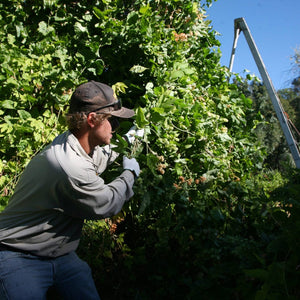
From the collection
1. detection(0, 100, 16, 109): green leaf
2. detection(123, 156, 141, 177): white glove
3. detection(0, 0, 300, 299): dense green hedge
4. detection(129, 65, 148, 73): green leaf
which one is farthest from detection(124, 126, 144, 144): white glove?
detection(0, 100, 16, 109): green leaf

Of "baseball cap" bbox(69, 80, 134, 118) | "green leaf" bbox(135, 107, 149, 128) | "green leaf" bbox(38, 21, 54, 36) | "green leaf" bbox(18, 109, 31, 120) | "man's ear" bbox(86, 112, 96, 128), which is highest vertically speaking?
"green leaf" bbox(38, 21, 54, 36)

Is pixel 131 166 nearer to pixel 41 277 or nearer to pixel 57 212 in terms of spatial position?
pixel 57 212

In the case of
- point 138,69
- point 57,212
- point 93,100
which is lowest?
point 57,212

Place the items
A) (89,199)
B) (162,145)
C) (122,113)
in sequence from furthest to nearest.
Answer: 1. (162,145)
2. (122,113)
3. (89,199)

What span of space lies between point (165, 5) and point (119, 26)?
78 centimetres

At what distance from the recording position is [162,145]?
2.52 m

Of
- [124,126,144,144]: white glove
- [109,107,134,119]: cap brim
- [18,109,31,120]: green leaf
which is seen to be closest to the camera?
[109,107,134,119]: cap brim

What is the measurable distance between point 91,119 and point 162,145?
813mm

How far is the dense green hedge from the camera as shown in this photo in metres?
1.76

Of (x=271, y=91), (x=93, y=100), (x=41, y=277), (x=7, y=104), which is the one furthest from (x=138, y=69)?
(x=271, y=91)

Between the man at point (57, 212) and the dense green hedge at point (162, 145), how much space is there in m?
0.39

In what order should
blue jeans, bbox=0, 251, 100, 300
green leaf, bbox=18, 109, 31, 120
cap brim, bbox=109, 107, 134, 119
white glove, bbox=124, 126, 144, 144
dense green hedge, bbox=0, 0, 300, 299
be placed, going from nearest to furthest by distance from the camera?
1. blue jeans, bbox=0, 251, 100, 300
2. dense green hedge, bbox=0, 0, 300, 299
3. cap brim, bbox=109, 107, 134, 119
4. white glove, bbox=124, 126, 144, 144
5. green leaf, bbox=18, 109, 31, 120

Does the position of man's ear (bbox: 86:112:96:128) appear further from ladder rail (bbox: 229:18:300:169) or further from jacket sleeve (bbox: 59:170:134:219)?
ladder rail (bbox: 229:18:300:169)

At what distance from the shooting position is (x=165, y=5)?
11.7ft
